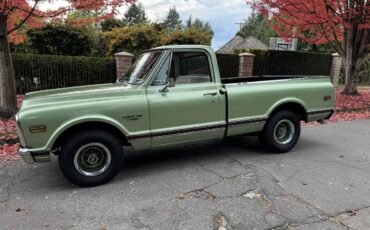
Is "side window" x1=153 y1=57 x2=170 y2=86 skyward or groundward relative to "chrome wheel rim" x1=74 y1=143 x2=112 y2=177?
skyward

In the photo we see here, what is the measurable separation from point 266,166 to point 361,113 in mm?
6979

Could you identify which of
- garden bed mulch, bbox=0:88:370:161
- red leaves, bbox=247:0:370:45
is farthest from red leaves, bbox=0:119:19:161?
red leaves, bbox=247:0:370:45

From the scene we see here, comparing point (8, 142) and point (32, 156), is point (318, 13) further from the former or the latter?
point (32, 156)

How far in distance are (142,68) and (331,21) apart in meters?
8.79

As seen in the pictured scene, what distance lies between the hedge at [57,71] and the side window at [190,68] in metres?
8.33

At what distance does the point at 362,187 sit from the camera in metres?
4.55

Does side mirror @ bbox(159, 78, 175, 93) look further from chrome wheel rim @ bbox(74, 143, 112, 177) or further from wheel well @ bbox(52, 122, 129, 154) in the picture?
chrome wheel rim @ bbox(74, 143, 112, 177)

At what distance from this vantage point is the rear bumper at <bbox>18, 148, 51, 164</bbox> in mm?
4102

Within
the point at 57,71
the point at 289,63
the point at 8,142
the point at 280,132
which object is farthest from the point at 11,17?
the point at 289,63

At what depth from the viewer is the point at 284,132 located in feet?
20.0

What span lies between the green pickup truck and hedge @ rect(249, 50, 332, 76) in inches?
414

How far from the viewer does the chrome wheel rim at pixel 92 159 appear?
14.5 ft

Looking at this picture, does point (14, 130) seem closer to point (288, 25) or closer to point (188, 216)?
point (188, 216)

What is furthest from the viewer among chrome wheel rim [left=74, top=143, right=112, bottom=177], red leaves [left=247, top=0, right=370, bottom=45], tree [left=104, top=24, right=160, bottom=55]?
tree [left=104, top=24, right=160, bottom=55]
